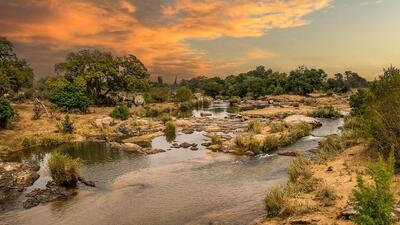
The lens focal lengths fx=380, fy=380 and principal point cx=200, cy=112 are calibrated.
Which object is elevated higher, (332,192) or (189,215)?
(332,192)

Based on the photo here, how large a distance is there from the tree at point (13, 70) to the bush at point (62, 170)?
142 ft

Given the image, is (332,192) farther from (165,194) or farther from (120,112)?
(120,112)

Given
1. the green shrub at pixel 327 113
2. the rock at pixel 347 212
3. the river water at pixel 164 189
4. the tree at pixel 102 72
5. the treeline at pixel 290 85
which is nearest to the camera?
the rock at pixel 347 212

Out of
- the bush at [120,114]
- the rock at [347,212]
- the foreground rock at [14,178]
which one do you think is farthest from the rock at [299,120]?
the rock at [347,212]

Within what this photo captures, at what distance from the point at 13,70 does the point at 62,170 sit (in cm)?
5170

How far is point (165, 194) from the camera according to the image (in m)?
23.4

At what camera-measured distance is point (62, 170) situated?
24953 mm

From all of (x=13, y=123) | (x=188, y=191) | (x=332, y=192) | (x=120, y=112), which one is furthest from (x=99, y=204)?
(x=120, y=112)

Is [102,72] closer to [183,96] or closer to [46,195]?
[183,96]

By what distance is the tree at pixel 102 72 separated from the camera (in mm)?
82500

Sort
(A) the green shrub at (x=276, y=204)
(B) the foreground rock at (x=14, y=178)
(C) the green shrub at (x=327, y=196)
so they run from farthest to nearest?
(B) the foreground rock at (x=14, y=178) < (C) the green shrub at (x=327, y=196) < (A) the green shrub at (x=276, y=204)

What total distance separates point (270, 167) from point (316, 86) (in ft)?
343

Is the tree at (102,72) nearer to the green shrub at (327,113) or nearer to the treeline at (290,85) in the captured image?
the green shrub at (327,113)

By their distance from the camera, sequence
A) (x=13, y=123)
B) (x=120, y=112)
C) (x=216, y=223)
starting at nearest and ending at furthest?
(x=216, y=223)
(x=13, y=123)
(x=120, y=112)
